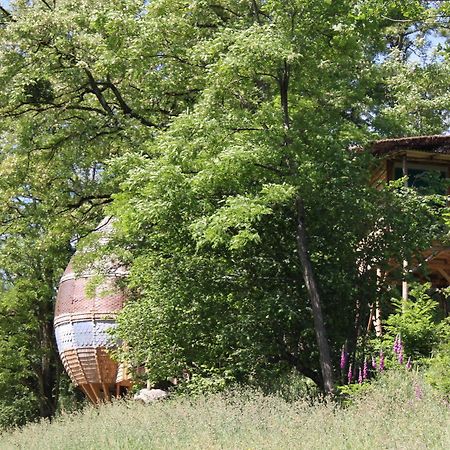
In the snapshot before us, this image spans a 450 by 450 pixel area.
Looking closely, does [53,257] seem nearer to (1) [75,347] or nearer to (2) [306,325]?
(1) [75,347]

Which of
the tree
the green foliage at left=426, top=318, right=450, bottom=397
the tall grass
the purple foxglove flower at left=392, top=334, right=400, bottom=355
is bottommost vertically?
the tall grass

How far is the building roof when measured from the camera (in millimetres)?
18516

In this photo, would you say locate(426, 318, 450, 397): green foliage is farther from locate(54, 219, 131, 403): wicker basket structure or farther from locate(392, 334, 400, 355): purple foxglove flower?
locate(54, 219, 131, 403): wicker basket structure

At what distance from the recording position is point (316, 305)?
12.9 meters

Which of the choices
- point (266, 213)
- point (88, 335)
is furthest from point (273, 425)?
point (88, 335)

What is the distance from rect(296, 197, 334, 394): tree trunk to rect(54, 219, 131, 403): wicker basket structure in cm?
967

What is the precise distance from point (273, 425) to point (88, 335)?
46.4 ft

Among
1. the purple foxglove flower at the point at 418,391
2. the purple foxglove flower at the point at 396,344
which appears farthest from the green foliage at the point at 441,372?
the purple foxglove flower at the point at 396,344

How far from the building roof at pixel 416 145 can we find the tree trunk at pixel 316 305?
542 centimetres

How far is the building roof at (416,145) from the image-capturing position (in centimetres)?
1852

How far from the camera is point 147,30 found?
56.3ft

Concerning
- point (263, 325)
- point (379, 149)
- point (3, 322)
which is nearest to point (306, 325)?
point (263, 325)

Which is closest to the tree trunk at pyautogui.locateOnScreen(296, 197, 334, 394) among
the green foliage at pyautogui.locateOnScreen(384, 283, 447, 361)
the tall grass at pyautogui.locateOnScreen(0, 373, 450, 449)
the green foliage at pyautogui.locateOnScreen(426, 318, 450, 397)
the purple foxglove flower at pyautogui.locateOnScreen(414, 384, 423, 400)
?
the green foliage at pyautogui.locateOnScreen(384, 283, 447, 361)

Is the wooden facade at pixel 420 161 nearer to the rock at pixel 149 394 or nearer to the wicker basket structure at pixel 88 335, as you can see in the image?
the rock at pixel 149 394
